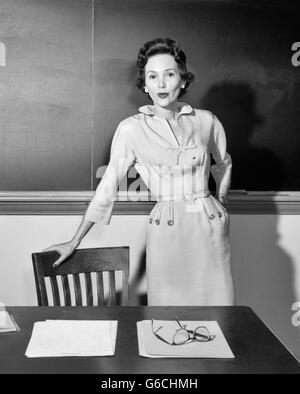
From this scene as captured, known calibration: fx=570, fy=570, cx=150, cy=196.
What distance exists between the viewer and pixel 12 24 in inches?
109

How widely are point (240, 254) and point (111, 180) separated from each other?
0.97 meters

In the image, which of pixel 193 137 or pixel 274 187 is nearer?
pixel 193 137

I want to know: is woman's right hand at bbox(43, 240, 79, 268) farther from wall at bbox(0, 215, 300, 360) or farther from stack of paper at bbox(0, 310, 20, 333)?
wall at bbox(0, 215, 300, 360)

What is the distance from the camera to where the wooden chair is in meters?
2.05

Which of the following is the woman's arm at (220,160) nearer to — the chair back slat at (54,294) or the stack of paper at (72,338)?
the chair back slat at (54,294)

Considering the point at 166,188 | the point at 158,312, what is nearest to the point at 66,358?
the point at 158,312

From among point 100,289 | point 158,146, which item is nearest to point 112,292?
point 100,289

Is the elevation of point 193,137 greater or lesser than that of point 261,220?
greater

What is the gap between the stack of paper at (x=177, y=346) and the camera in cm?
136

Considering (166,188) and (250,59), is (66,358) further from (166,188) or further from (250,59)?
(250,59)

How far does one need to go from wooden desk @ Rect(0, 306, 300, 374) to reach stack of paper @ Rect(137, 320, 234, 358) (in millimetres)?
17

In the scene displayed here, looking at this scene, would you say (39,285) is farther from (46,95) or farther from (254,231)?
(254,231)

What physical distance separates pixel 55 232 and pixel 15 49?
0.92 m

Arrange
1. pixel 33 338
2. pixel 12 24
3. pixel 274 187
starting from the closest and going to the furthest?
pixel 33 338, pixel 12 24, pixel 274 187
